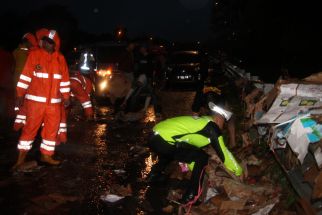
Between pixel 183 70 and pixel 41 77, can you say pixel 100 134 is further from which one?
pixel 183 70

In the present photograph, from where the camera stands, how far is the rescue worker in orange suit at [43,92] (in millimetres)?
6441

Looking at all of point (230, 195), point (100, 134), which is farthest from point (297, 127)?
point (100, 134)

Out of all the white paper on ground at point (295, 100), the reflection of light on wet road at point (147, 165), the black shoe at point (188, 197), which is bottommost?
the reflection of light on wet road at point (147, 165)

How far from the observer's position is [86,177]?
6496 millimetres

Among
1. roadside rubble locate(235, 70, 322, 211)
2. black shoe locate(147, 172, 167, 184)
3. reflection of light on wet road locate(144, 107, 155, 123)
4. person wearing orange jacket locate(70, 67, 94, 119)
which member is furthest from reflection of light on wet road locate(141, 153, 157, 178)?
reflection of light on wet road locate(144, 107, 155, 123)

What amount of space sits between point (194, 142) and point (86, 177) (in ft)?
6.18

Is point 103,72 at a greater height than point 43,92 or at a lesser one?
lesser

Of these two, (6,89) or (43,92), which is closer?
(43,92)

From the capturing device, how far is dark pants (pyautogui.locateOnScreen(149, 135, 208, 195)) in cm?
534

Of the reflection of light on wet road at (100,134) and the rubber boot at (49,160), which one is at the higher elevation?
the rubber boot at (49,160)

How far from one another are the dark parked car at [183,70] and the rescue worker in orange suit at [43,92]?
11612 mm

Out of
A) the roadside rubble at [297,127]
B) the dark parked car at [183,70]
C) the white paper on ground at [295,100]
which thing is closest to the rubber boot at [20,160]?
the roadside rubble at [297,127]

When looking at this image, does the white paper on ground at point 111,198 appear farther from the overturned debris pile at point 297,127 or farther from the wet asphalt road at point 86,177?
the overturned debris pile at point 297,127

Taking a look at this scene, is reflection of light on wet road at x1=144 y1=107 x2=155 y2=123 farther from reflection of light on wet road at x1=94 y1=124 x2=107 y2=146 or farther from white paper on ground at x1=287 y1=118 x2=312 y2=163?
white paper on ground at x1=287 y1=118 x2=312 y2=163
